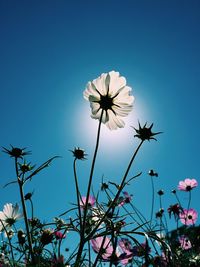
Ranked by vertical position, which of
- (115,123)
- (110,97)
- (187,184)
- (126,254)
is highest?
(187,184)

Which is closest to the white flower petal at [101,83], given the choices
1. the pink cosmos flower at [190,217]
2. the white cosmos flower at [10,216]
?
the white cosmos flower at [10,216]

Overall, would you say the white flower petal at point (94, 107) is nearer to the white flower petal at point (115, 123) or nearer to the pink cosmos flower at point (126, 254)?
the white flower petal at point (115, 123)

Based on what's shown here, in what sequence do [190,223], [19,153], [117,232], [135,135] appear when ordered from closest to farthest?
[117,232] < [135,135] < [19,153] < [190,223]

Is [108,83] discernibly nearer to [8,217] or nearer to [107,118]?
[107,118]

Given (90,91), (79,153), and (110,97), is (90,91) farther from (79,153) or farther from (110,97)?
(79,153)

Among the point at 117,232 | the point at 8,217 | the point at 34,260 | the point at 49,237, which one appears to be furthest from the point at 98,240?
the point at 8,217

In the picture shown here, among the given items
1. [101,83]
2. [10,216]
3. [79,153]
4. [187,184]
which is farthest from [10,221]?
[187,184]

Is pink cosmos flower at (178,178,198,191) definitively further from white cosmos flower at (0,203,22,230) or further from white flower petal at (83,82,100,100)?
white flower petal at (83,82,100,100)
